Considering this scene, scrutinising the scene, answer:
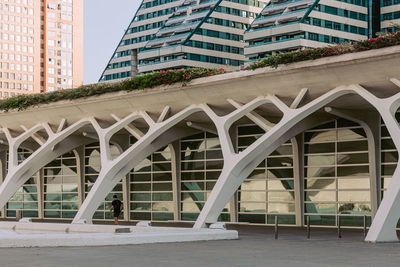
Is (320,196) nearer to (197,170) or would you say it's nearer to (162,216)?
(197,170)

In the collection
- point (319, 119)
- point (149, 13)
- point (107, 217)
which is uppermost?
point (149, 13)

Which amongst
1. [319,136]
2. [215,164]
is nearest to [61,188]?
[215,164]

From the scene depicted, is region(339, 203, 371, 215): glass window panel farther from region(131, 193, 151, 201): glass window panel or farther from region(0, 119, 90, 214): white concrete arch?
region(0, 119, 90, 214): white concrete arch

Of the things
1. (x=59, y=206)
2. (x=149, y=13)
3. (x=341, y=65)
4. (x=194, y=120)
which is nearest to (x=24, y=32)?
(x=149, y=13)

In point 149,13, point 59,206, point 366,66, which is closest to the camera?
point 366,66

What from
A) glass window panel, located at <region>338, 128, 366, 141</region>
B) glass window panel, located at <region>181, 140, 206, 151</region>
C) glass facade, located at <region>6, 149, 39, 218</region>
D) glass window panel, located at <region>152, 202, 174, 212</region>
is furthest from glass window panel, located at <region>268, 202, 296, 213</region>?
glass facade, located at <region>6, 149, 39, 218</region>

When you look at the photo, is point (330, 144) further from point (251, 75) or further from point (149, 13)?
point (149, 13)

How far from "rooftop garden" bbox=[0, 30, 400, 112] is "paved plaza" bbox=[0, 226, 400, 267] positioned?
7.04m

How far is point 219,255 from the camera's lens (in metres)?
17.5

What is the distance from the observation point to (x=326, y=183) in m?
33.1

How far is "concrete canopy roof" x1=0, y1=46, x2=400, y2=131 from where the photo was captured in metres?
25.3

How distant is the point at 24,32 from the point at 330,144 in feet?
449

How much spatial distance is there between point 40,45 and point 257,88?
5589 inches

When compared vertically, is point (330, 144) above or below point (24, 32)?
below
